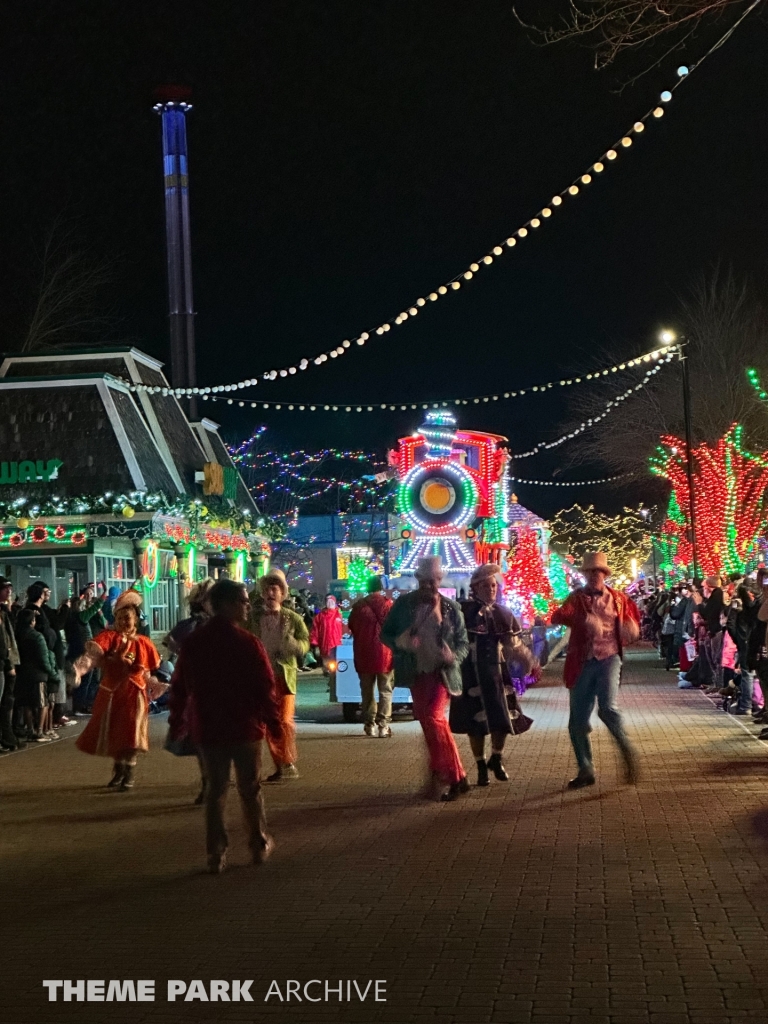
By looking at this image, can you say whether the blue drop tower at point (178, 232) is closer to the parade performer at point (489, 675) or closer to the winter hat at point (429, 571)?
the parade performer at point (489, 675)

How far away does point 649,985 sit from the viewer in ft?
18.2

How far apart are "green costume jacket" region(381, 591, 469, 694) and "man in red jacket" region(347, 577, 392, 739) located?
443cm

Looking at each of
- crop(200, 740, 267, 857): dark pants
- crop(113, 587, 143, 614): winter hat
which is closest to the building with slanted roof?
Answer: crop(113, 587, 143, 614): winter hat

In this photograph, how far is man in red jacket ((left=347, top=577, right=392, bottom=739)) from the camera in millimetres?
15695

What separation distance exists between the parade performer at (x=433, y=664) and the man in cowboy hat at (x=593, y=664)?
0.91 meters

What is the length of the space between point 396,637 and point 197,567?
2020 cm

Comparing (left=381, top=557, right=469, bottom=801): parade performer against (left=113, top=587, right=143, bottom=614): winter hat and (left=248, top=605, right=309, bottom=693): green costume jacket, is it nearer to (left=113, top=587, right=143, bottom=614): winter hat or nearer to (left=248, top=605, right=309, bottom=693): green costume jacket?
(left=248, top=605, right=309, bottom=693): green costume jacket

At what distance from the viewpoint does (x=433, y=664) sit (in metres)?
10.9

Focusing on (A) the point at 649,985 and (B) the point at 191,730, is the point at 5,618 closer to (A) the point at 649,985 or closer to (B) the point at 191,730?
(B) the point at 191,730

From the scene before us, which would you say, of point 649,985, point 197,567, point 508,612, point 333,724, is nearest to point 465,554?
point 197,567

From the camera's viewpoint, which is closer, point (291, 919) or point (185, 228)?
point (291, 919)

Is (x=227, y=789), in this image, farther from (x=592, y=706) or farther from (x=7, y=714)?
(x=7, y=714)

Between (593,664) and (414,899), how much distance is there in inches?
176

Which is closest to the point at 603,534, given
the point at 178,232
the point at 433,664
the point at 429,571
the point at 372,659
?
the point at 178,232
